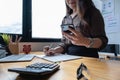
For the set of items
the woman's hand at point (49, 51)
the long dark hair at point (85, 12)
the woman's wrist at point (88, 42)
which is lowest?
the woman's hand at point (49, 51)

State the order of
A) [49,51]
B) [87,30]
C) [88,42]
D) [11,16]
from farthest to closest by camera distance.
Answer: [11,16]
[87,30]
[49,51]
[88,42]

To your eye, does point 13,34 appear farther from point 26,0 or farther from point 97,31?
point 97,31

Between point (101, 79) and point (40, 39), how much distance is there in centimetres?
174

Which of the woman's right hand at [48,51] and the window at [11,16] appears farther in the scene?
the window at [11,16]

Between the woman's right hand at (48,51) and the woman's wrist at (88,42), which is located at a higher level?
the woman's wrist at (88,42)

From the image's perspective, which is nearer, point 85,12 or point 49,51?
point 49,51

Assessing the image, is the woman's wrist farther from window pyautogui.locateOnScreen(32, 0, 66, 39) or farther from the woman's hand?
window pyautogui.locateOnScreen(32, 0, 66, 39)

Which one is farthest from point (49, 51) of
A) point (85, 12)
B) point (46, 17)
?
point (46, 17)

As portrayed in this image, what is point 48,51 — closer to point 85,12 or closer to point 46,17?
point 85,12

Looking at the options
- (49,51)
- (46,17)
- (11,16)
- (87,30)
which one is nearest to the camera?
(49,51)

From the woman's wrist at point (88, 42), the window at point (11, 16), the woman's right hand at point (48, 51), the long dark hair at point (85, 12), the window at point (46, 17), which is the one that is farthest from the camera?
the window at point (46, 17)

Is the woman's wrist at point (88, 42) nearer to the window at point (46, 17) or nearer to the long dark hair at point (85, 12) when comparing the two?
the long dark hair at point (85, 12)

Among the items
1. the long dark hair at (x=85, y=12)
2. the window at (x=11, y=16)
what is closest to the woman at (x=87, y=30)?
the long dark hair at (x=85, y=12)

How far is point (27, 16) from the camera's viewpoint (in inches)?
86.7
